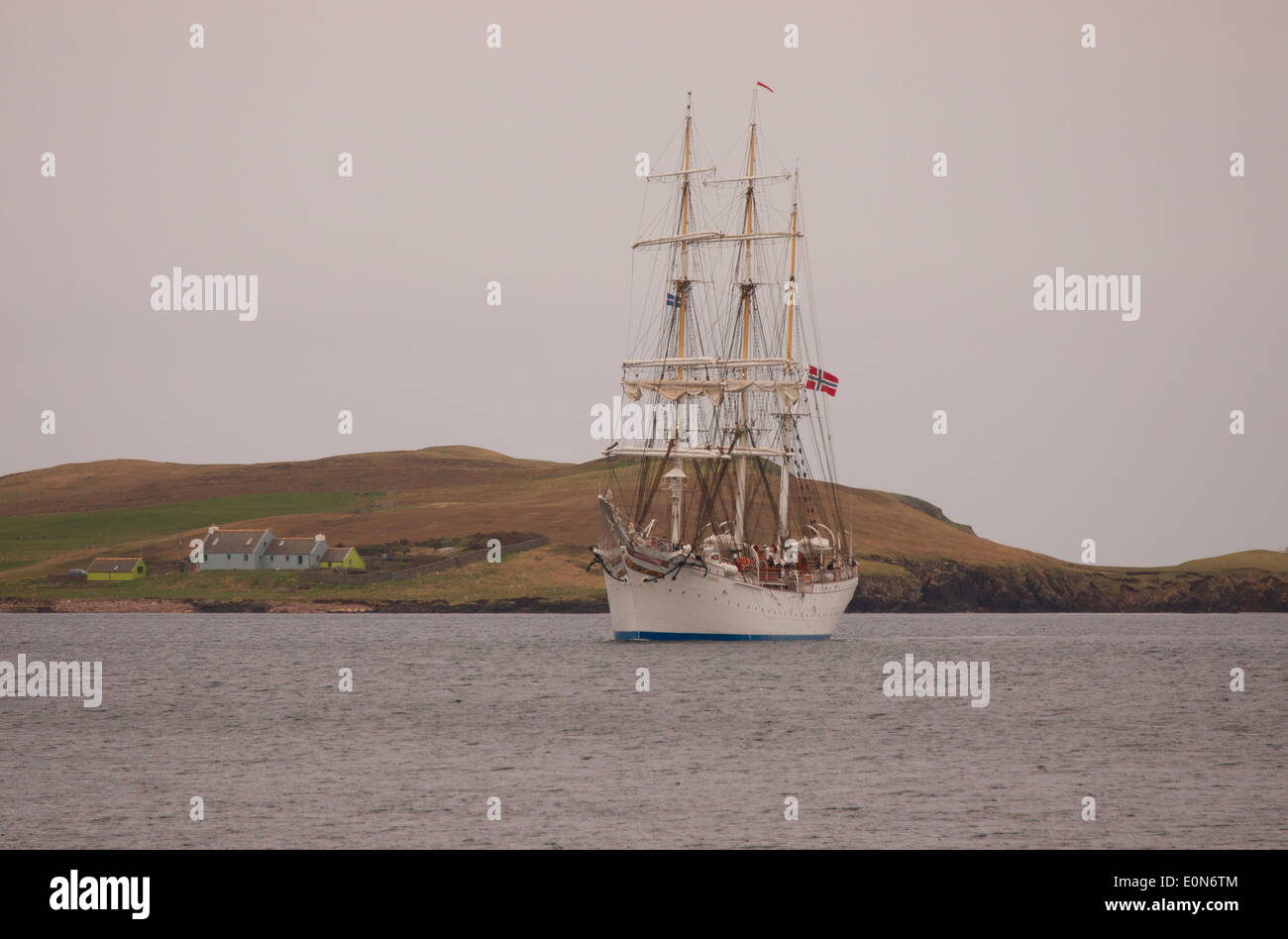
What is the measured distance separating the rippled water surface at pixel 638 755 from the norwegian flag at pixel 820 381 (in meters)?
23.8

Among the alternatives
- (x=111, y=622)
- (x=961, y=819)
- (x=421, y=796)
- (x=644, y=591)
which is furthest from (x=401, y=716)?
(x=111, y=622)

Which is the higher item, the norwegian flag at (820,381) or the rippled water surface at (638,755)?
the norwegian flag at (820,381)

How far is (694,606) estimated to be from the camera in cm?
10356

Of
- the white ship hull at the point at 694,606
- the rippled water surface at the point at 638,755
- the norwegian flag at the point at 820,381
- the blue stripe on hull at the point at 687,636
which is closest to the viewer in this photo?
the rippled water surface at the point at 638,755

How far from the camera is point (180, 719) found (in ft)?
214

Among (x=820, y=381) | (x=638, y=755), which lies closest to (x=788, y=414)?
(x=820, y=381)

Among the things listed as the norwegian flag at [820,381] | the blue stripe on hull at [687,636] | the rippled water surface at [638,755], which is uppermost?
the norwegian flag at [820,381]

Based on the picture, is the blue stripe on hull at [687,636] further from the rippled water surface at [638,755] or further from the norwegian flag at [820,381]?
the norwegian flag at [820,381]

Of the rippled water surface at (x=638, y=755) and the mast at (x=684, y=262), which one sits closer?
the rippled water surface at (x=638, y=755)

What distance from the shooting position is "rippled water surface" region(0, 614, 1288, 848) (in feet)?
129

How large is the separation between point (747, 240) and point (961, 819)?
89.7m

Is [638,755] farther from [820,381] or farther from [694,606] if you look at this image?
[820,381]

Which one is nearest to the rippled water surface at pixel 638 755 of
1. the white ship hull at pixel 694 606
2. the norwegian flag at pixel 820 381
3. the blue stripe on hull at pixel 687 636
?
the blue stripe on hull at pixel 687 636

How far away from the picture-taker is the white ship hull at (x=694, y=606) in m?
103
